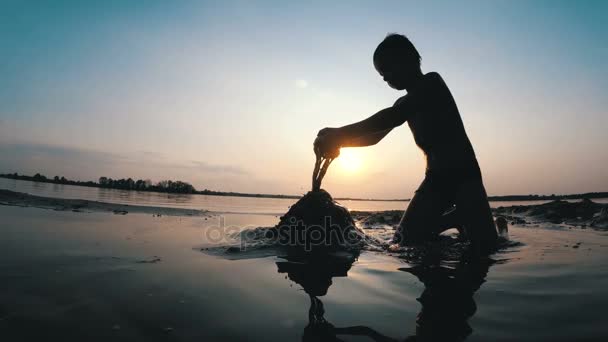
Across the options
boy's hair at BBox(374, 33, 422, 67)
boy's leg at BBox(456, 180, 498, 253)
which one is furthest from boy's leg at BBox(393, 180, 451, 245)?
boy's hair at BBox(374, 33, 422, 67)

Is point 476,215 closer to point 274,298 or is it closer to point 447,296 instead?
point 447,296

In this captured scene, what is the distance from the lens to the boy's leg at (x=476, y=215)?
3.78 m

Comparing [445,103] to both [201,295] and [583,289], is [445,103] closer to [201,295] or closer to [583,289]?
[583,289]

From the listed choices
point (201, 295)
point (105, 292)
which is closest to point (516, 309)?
point (201, 295)

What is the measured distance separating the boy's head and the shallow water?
2.27 metres

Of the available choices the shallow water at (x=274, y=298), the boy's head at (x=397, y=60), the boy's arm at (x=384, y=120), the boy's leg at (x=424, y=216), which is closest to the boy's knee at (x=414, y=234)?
the boy's leg at (x=424, y=216)

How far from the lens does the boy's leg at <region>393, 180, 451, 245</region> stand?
4133mm

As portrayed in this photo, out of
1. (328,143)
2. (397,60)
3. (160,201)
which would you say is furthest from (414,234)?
(160,201)

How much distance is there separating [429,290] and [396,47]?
9.25 ft

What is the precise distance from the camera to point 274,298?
2023mm

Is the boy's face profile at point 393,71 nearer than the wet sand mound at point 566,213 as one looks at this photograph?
Yes

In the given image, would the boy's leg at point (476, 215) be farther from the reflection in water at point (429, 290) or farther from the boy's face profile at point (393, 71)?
the boy's face profile at point (393, 71)

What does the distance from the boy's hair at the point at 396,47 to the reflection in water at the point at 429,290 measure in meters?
2.49

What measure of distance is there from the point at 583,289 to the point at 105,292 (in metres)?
3.38
